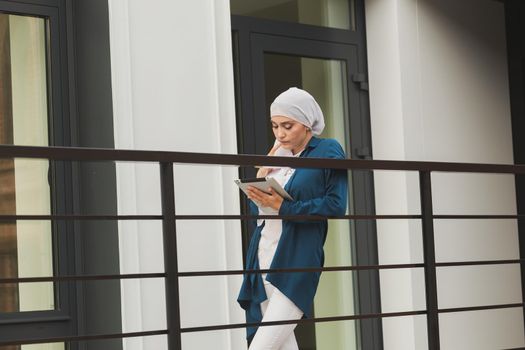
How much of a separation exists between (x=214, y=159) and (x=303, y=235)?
74 centimetres

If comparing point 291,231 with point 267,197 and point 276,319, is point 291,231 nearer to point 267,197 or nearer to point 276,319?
point 267,197

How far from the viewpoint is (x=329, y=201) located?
3988mm

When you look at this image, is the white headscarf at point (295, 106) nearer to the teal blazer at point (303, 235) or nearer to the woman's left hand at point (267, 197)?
the teal blazer at point (303, 235)

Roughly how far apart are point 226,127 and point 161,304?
3.28 ft

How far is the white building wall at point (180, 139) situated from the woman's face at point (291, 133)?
1248mm

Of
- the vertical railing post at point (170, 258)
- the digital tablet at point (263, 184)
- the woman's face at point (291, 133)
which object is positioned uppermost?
the woman's face at point (291, 133)

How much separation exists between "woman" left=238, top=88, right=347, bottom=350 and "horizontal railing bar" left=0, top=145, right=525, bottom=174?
0.27 m

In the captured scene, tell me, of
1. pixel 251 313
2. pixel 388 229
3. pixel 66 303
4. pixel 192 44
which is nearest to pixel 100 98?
pixel 192 44

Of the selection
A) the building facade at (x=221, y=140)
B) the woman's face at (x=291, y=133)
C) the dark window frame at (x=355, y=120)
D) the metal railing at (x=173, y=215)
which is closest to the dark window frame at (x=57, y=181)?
the building facade at (x=221, y=140)

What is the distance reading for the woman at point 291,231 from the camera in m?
3.96

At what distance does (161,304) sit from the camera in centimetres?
525

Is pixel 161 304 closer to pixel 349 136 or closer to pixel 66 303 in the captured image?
pixel 66 303

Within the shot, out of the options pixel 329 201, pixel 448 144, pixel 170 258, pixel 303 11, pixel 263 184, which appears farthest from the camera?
pixel 448 144

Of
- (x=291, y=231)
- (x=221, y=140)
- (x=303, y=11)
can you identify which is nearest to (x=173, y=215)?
(x=291, y=231)
